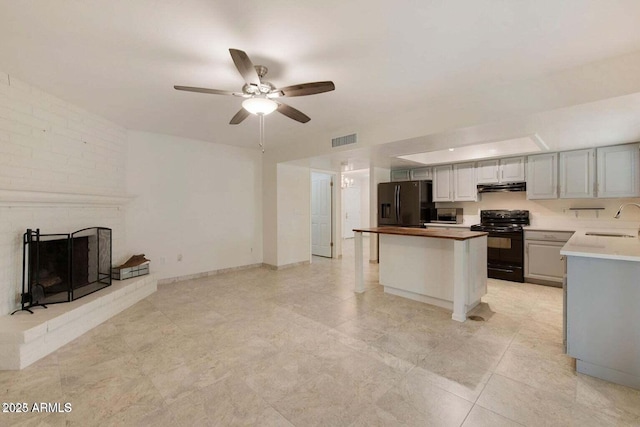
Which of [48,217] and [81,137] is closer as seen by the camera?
[48,217]

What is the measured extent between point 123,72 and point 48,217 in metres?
1.84

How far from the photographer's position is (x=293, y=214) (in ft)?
19.3

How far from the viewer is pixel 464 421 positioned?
1.63 meters

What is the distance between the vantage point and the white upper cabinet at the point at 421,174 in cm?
589

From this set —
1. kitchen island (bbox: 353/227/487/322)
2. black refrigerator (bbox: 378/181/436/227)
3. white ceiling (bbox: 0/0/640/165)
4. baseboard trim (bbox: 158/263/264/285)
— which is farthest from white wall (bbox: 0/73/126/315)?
black refrigerator (bbox: 378/181/436/227)

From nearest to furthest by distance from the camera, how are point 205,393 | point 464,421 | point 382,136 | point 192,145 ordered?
point 464,421, point 205,393, point 382,136, point 192,145

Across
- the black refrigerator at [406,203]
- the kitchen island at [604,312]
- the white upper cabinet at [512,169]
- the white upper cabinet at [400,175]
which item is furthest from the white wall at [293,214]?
the kitchen island at [604,312]

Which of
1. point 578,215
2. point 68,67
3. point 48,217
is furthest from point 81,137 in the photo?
point 578,215

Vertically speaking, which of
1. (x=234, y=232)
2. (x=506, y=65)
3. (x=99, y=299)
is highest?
(x=506, y=65)

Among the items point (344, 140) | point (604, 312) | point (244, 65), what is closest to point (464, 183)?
point (344, 140)

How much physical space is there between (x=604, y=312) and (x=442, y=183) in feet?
12.9

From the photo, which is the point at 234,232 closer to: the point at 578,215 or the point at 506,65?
the point at 506,65

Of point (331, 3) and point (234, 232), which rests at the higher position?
point (331, 3)

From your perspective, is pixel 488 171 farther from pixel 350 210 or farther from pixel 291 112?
pixel 350 210
